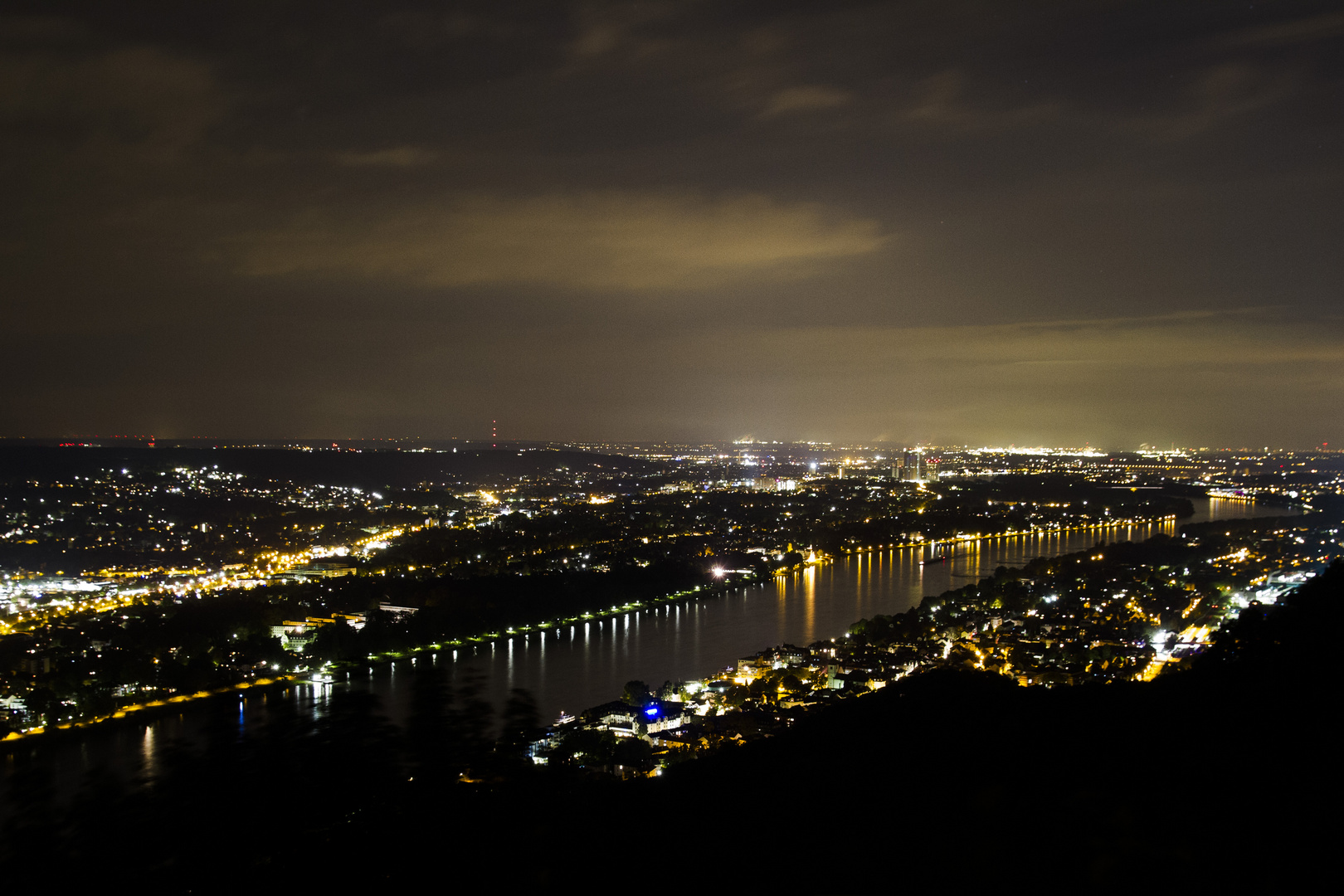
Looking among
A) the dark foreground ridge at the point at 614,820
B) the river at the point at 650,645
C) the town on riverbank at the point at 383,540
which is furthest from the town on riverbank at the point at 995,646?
the town on riverbank at the point at 383,540

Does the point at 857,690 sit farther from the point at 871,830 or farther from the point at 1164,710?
the point at 871,830

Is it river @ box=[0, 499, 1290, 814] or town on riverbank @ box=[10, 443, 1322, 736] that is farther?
town on riverbank @ box=[10, 443, 1322, 736]

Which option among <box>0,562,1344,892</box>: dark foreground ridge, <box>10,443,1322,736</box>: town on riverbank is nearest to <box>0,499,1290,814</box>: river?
<box>0,562,1344,892</box>: dark foreground ridge

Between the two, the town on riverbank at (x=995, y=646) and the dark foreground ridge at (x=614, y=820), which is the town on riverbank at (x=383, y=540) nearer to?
the dark foreground ridge at (x=614, y=820)

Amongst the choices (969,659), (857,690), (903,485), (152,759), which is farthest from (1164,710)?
(903,485)

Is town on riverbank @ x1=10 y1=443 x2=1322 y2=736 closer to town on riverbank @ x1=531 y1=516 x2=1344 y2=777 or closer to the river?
the river

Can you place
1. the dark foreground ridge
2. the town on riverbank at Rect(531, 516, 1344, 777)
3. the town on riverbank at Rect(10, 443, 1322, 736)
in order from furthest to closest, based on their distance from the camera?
1. the town on riverbank at Rect(10, 443, 1322, 736)
2. the town on riverbank at Rect(531, 516, 1344, 777)
3. the dark foreground ridge

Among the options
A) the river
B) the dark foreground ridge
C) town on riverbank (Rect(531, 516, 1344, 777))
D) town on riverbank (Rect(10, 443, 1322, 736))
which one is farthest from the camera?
town on riverbank (Rect(10, 443, 1322, 736))
